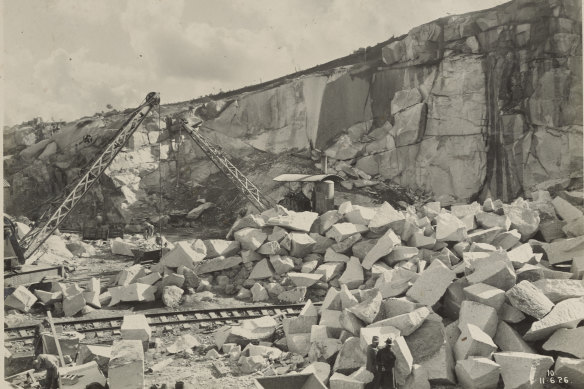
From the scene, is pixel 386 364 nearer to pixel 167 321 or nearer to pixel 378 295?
pixel 378 295

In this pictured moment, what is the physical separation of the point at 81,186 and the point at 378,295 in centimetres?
1179

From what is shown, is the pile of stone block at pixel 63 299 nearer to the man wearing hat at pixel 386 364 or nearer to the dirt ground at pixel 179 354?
the dirt ground at pixel 179 354

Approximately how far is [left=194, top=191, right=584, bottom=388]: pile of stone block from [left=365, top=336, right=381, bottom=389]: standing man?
4.4 inches

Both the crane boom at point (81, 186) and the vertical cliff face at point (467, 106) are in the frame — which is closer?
the crane boom at point (81, 186)

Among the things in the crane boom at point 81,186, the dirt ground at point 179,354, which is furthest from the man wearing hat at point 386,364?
the crane boom at point 81,186

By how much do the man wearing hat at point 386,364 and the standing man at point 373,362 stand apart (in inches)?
2.3

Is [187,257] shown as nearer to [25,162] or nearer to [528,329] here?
[528,329]

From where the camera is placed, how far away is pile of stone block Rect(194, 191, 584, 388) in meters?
5.00

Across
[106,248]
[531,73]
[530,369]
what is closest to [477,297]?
[530,369]

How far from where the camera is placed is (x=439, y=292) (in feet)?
19.7

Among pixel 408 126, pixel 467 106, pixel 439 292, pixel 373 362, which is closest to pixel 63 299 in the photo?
pixel 373 362

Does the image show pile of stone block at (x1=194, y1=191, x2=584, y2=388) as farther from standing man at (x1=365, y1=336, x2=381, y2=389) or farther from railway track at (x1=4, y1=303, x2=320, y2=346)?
railway track at (x1=4, y1=303, x2=320, y2=346)

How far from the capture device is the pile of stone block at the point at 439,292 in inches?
197

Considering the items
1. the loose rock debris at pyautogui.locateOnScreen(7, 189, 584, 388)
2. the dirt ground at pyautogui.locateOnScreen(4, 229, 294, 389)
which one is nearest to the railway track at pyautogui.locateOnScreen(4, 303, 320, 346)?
the dirt ground at pyautogui.locateOnScreen(4, 229, 294, 389)
